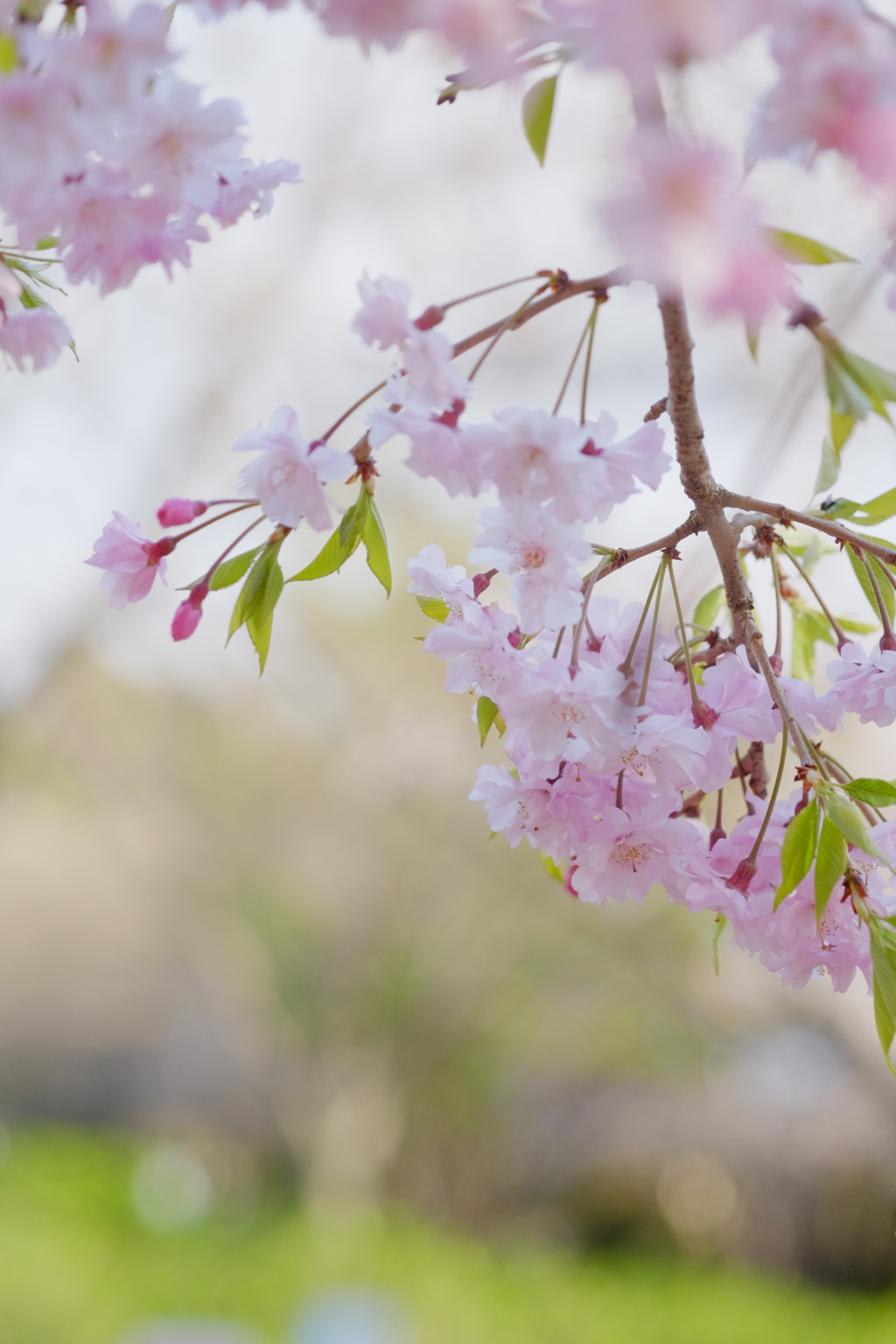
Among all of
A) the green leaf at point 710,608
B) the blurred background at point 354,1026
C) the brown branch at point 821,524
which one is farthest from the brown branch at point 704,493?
the blurred background at point 354,1026

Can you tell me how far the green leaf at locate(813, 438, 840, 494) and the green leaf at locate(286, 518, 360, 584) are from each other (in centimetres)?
20

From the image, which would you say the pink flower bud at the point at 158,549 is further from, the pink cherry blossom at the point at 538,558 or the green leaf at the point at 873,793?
the green leaf at the point at 873,793

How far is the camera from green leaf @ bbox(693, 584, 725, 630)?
50cm

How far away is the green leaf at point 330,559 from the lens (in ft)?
1.20

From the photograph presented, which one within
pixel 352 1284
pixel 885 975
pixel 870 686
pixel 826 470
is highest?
pixel 826 470

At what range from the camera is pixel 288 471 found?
1.05ft

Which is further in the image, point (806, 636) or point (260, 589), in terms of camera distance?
point (806, 636)

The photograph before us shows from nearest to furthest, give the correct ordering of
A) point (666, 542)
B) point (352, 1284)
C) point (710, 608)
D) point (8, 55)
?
point (8, 55) → point (666, 542) → point (710, 608) → point (352, 1284)

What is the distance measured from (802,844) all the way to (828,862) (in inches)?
0.5

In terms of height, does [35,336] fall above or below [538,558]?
above

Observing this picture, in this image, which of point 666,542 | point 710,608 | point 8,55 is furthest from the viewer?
point 710,608

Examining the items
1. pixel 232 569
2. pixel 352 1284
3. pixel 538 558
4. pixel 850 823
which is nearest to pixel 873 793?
pixel 850 823

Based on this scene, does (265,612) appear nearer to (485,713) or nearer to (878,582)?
(485,713)

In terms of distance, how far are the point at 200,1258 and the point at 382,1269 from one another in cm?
80
